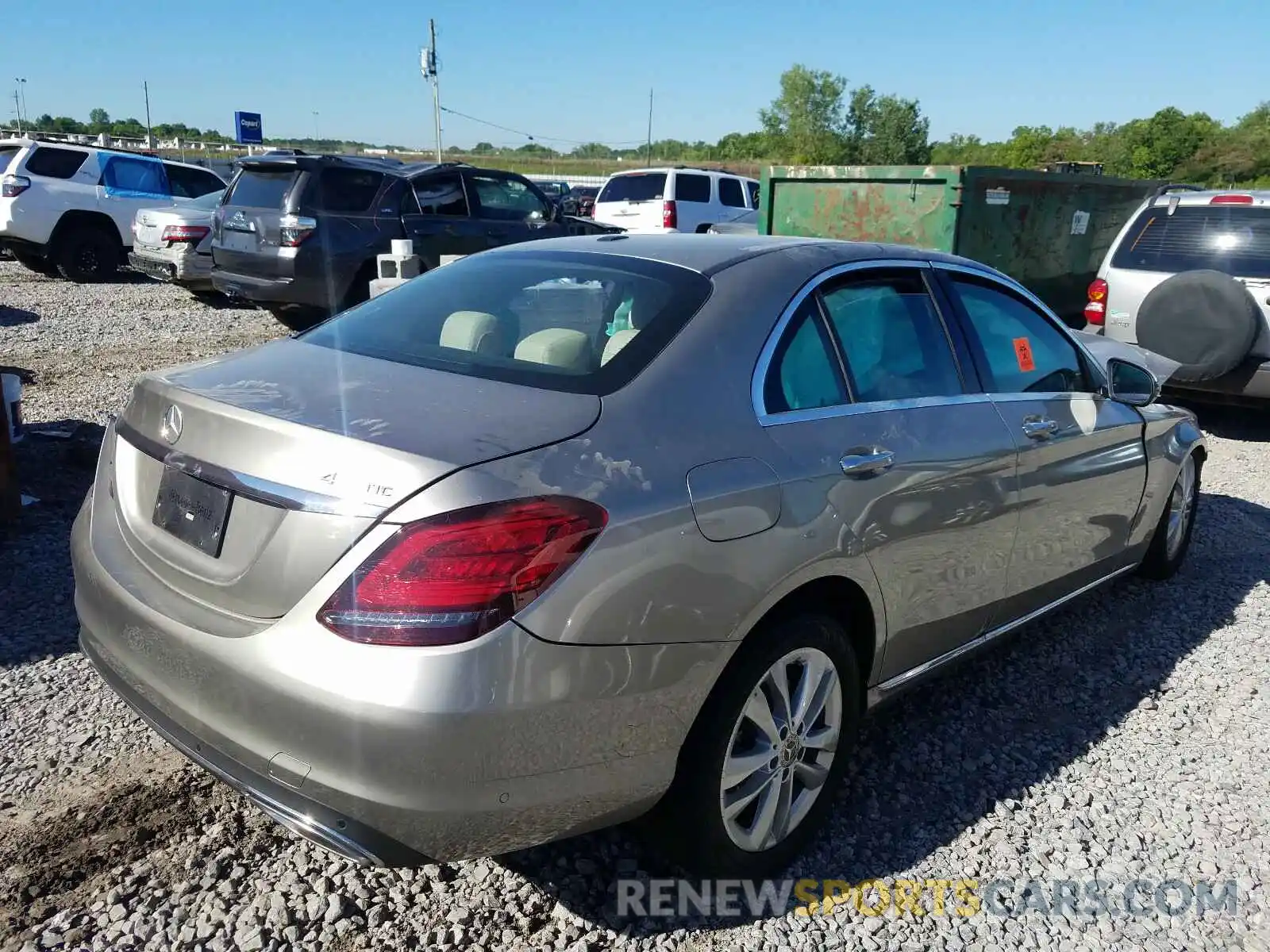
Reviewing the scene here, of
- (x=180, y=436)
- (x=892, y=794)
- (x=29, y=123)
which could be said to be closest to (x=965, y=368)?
(x=892, y=794)

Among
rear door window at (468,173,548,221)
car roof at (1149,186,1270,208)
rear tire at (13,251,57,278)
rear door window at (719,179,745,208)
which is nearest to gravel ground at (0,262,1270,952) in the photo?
car roof at (1149,186,1270,208)

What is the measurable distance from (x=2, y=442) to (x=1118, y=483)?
4873 millimetres

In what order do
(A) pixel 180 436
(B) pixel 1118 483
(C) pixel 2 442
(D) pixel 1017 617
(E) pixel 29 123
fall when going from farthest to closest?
(E) pixel 29 123 → (C) pixel 2 442 → (B) pixel 1118 483 → (D) pixel 1017 617 → (A) pixel 180 436

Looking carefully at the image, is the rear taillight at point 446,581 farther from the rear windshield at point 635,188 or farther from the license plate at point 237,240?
the rear windshield at point 635,188

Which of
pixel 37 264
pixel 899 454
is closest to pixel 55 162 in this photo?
pixel 37 264

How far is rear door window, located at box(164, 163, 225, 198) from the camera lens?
14992 mm

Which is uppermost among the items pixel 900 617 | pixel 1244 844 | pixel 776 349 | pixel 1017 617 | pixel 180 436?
pixel 776 349

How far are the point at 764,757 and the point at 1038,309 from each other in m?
2.28

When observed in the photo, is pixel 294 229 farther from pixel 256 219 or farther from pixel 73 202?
pixel 73 202

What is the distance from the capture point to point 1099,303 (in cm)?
806

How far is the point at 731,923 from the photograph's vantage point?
253cm

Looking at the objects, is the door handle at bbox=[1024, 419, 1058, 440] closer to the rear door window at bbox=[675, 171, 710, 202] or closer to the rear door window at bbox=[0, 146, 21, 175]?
the rear door window at bbox=[675, 171, 710, 202]

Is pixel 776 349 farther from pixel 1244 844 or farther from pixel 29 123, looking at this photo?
pixel 29 123

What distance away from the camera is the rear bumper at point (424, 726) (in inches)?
76.1
